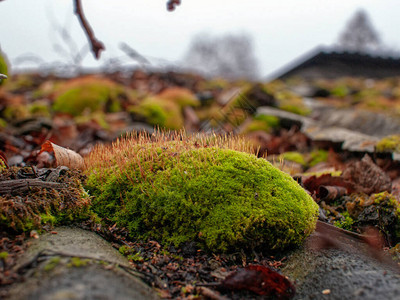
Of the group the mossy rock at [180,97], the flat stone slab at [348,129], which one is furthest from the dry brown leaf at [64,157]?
the mossy rock at [180,97]

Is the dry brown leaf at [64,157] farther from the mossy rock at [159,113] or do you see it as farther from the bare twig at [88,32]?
the mossy rock at [159,113]

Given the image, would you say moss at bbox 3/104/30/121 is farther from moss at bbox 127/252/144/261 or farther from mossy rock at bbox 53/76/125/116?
moss at bbox 127/252/144/261

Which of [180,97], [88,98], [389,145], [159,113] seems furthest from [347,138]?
[88,98]

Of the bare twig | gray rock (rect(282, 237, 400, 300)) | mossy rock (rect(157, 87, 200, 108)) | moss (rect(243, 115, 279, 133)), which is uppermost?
the bare twig

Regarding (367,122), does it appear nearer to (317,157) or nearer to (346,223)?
(317,157)

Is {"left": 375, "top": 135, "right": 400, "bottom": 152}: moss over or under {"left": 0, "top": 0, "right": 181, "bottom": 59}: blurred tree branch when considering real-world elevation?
under

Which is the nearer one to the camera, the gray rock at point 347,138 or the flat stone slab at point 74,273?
the flat stone slab at point 74,273

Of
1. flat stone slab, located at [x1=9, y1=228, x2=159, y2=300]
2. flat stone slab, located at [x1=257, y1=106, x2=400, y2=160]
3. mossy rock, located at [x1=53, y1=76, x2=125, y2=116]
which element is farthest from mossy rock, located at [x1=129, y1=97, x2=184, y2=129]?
flat stone slab, located at [x1=9, y1=228, x2=159, y2=300]

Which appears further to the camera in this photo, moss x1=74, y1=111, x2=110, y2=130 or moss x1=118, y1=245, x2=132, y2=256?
moss x1=74, y1=111, x2=110, y2=130
